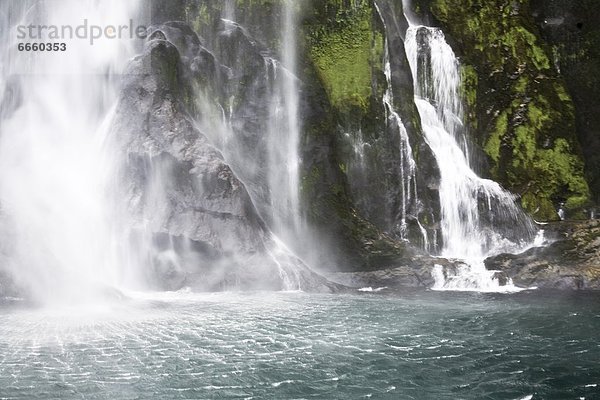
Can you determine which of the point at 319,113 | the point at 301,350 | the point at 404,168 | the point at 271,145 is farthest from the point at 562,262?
the point at 301,350

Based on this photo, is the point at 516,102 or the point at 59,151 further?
the point at 516,102

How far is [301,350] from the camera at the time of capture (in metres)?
15.7

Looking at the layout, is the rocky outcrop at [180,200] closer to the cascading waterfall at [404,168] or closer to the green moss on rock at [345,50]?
the cascading waterfall at [404,168]

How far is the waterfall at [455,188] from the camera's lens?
3122cm

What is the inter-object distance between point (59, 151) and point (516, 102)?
24359 mm

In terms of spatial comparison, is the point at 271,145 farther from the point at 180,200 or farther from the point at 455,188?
the point at 455,188

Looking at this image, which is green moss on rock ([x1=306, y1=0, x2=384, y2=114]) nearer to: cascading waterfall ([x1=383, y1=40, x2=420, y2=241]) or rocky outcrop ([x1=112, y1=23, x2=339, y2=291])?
cascading waterfall ([x1=383, y1=40, x2=420, y2=241])

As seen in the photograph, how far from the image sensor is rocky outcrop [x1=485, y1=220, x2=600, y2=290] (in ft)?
89.5

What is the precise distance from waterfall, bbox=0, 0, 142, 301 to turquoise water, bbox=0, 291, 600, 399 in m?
2.54

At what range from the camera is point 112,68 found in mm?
31156

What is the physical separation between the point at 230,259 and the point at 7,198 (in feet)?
30.7

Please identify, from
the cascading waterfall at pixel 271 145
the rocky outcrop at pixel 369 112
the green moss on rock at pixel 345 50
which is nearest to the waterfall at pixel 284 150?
the cascading waterfall at pixel 271 145

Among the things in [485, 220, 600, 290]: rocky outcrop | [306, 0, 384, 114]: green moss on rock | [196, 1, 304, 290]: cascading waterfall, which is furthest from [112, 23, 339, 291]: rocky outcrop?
[485, 220, 600, 290]: rocky outcrop

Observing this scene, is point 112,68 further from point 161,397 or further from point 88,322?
point 161,397
